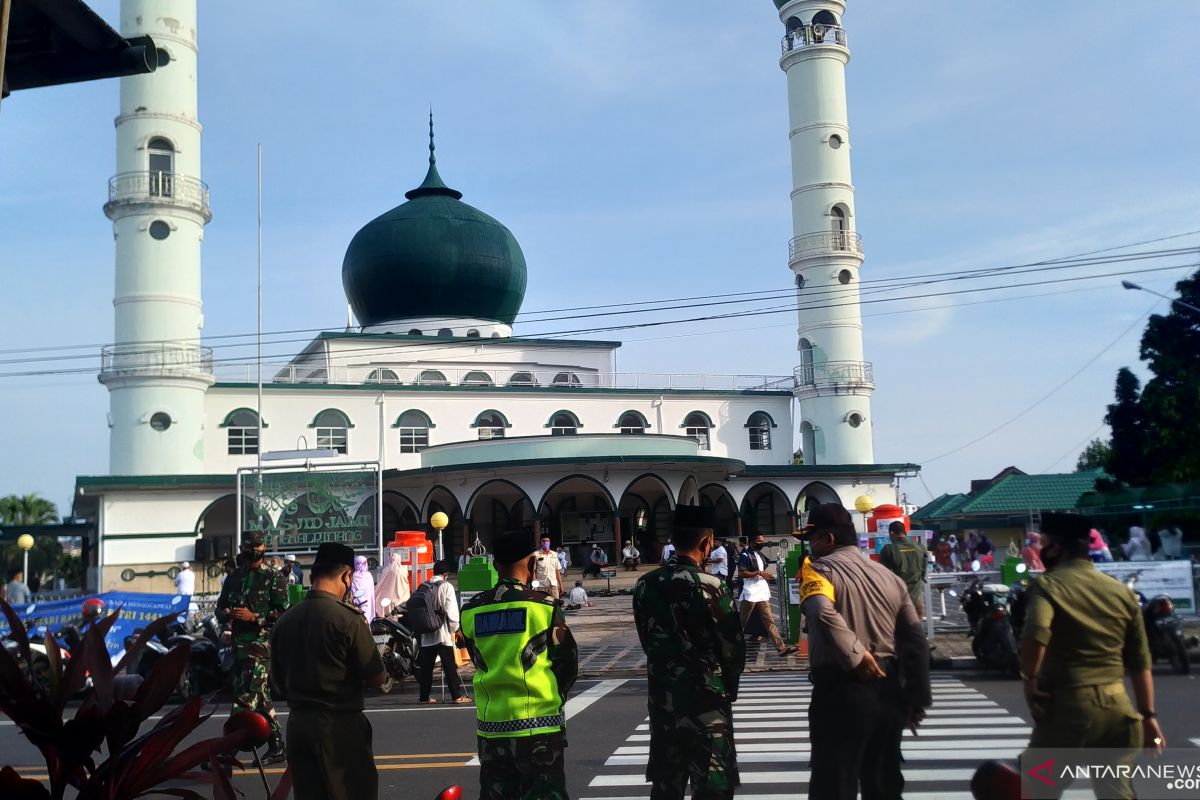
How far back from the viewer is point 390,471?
35219 millimetres

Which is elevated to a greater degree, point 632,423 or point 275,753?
point 632,423

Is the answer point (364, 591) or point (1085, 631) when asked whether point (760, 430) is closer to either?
point (364, 591)

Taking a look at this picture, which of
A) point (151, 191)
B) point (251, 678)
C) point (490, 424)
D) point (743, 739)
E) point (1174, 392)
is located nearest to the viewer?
point (251, 678)

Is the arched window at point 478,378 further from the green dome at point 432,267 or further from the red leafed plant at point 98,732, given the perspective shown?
the red leafed plant at point 98,732

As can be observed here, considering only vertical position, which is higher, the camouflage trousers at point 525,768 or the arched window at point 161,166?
the arched window at point 161,166

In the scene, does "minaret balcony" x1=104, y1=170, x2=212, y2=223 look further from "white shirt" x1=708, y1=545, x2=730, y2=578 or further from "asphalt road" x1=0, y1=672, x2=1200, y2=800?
"asphalt road" x1=0, y1=672, x2=1200, y2=800

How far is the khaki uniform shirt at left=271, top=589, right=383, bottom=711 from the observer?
213 inches

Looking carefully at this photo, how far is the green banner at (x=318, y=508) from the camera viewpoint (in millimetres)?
25109

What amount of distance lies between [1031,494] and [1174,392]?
1035cm

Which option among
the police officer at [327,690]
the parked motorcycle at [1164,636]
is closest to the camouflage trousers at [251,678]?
the police officer at [327,690]

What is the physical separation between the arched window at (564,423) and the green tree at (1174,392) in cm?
1855

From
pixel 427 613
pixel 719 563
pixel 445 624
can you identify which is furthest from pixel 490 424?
pixel 427 613

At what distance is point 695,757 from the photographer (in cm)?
520

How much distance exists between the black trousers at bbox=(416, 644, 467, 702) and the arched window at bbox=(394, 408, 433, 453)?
85.9 ft
